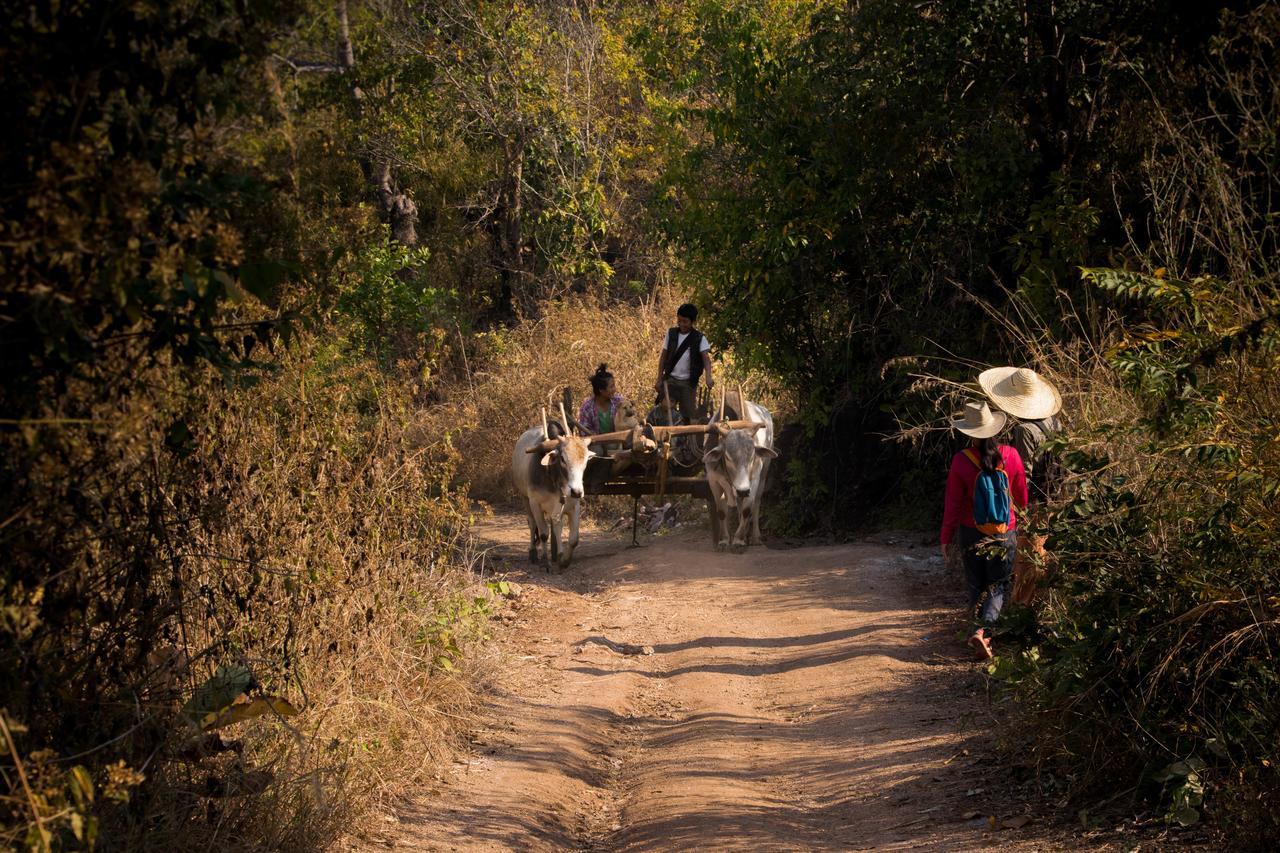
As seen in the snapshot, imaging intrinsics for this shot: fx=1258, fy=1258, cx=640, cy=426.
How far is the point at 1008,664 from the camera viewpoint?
6375mm

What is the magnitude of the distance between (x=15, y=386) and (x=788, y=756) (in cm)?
478

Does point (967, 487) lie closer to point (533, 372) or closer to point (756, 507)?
point (756, 507)

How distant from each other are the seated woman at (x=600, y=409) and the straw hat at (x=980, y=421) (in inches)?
244

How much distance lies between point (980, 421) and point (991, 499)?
1.67ft

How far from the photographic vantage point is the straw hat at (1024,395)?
7.66 metres

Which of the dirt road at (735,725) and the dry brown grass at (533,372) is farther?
the dry brown grass at (533,372)

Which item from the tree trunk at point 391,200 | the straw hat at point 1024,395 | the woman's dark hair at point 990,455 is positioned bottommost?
the woman's dark hair at point 990,455

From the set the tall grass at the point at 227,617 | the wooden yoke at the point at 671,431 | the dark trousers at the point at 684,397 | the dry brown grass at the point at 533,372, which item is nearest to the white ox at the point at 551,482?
the wooden yoke at the point at 671,431

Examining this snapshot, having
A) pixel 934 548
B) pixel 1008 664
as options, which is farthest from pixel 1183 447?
pixel 934 548

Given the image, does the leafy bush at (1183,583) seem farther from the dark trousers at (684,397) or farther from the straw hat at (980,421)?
the dark trousers at (684,397)

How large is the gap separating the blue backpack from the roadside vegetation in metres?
0.65

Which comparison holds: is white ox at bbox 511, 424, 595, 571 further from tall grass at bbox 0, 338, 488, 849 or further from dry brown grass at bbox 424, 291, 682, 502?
tall grass at bbox 0, 338, 488, 849

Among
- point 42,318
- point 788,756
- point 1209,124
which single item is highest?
point 1209,124

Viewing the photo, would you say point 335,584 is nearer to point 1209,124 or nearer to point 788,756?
point 788,756
